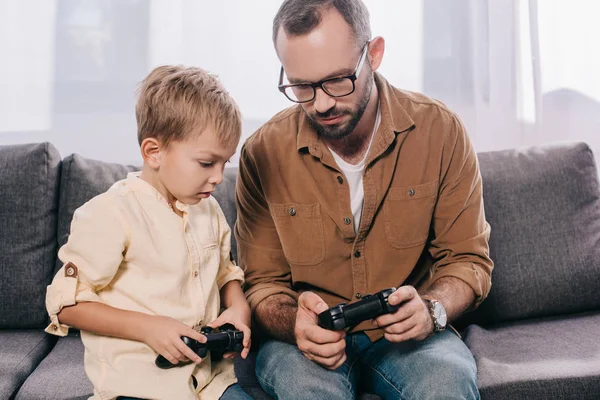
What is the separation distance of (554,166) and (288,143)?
0.90 m

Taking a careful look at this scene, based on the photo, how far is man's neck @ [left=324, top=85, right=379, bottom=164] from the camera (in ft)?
5.99

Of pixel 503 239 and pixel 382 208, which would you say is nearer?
pixel 382 208

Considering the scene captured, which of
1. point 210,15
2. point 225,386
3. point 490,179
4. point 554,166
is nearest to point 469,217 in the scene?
point 490,179

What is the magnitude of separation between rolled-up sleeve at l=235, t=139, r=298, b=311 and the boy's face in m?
0.41

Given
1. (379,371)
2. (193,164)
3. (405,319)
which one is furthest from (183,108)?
(379,371)

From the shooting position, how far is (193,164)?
4.68ft

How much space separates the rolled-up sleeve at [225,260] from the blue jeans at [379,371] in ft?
0.65

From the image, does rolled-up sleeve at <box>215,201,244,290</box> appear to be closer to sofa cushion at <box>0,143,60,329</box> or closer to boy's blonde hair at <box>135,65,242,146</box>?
boy's blonde hair at <box>135,65,242,146</box>

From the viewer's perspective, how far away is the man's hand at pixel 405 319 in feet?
4.90

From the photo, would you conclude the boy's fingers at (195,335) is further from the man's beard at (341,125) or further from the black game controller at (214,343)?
the man's beard at (341,125)

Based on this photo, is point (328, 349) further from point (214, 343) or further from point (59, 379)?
point (59, 379)

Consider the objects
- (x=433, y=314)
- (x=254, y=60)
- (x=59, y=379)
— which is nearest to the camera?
(x=433, y=314)

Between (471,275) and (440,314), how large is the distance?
17cm

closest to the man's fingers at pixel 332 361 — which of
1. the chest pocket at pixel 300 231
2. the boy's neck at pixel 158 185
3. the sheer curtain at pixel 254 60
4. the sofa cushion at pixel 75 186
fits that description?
the chest pocket at pixel 300 231
